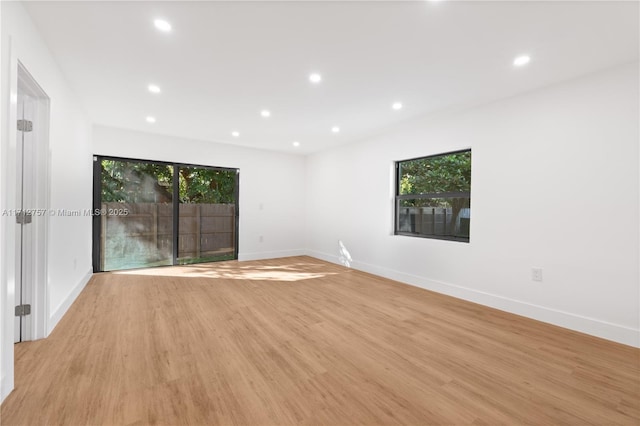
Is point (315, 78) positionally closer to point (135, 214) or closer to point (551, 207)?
point (551, 207)

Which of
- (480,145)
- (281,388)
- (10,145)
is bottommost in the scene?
(281,388)

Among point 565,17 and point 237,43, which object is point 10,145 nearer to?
point 237,43

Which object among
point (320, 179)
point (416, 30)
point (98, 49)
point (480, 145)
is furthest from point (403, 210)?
point (98, 49)

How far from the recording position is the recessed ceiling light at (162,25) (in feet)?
6.59

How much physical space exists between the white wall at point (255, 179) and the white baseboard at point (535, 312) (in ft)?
9.63

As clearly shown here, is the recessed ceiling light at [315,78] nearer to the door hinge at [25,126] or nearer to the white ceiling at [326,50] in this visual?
the white ceiling at [326,50]

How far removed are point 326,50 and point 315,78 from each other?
1.65 feet

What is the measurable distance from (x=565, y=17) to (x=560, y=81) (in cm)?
118

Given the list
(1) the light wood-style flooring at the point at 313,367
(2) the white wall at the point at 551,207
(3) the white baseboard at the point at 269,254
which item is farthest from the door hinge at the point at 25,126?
(2) the white wall at the point at 551,207

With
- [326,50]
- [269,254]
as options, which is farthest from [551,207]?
[269,254]

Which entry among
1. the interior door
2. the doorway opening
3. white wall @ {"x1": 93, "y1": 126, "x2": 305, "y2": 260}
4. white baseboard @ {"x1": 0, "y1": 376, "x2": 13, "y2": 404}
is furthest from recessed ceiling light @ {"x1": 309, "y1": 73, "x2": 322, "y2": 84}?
white wall @ {"x1": 93, "y1": 126, "x2": 305, "y2": 260}

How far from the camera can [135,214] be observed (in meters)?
4.91

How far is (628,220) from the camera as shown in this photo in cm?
243

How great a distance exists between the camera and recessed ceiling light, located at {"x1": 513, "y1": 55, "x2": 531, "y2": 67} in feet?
7.84
